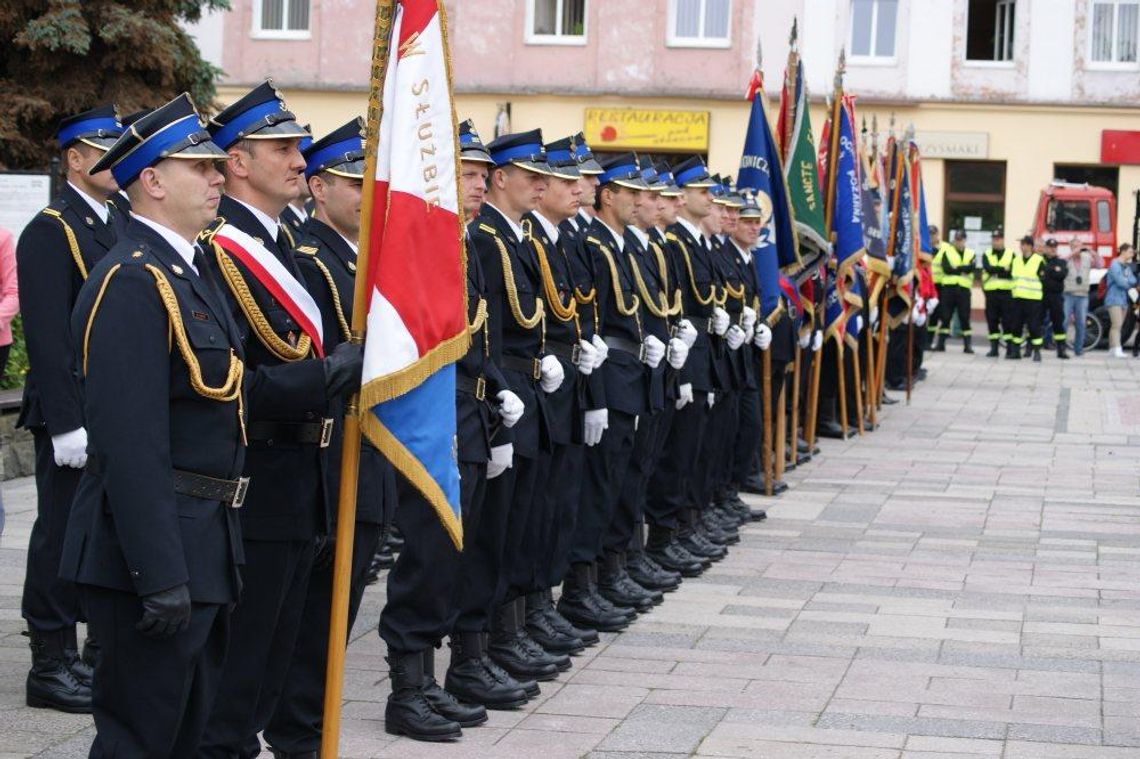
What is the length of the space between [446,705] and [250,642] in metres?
1.63

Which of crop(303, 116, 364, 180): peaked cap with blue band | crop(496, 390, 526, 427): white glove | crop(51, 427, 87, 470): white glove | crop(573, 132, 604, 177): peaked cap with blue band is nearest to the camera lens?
crop(303, 116, 364, 180): peaked cap with blue band

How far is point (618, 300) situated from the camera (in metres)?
8.30

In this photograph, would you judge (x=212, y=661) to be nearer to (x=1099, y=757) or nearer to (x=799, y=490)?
(x=1099, y=757)

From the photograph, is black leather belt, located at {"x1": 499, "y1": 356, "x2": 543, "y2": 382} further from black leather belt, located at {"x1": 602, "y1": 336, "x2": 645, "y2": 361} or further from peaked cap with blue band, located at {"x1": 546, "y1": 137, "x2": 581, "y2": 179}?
black leather belt, located at {"x1": 602, "y1": 336, "x2": 645, "y2": 361}

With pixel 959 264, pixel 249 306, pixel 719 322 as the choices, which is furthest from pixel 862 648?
pixel 959 264

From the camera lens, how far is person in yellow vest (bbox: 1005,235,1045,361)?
2772 centimetres

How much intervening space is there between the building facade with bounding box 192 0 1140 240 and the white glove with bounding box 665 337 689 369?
26.0 meters

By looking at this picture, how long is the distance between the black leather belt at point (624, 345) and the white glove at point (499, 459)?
185cm

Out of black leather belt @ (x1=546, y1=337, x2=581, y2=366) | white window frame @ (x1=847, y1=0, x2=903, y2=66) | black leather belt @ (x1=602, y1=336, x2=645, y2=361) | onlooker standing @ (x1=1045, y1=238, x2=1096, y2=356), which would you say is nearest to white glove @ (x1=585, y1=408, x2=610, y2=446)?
black leather belt @ (x1=546, y1=337, x2=581, y2=366)

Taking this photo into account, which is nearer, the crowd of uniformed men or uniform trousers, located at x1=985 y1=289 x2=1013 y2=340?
the crowd of uniformed men

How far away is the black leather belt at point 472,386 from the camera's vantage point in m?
6.37

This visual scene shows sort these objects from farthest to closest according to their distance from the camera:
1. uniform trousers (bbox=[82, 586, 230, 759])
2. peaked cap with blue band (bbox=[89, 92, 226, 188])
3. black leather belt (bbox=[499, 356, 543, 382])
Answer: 1. black leather belt (bbox=[499, 356, 543, 382])
2. peaked cap with blue band (bbox=[89, 92, 226, 188])
3. uniform trousers (bbox=[82, 586, 230, 759])

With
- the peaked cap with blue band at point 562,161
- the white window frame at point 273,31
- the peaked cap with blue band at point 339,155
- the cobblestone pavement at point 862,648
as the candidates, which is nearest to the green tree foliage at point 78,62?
the cobblestone pavement at point 862,648

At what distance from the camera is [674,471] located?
31.7 feet
